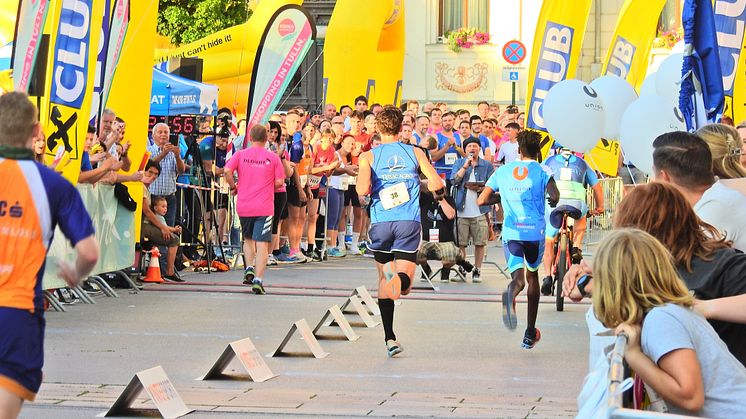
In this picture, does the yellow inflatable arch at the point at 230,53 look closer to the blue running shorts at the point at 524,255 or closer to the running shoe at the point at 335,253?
the running shoe at the point at 335,253

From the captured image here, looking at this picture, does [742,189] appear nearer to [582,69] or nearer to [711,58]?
[711,58]

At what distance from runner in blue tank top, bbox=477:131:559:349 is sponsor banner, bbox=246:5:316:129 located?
8268mm

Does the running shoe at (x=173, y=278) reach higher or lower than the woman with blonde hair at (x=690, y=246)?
lower

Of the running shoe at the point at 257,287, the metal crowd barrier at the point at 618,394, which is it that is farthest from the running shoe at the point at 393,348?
the metal crowd barrier at the point at 618,394

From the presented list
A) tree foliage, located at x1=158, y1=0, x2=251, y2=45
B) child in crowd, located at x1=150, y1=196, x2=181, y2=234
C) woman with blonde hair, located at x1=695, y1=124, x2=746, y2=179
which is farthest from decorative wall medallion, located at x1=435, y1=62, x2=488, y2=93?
woman with blonde hair, located at x1=695, y1=124, x2=746, y2=179

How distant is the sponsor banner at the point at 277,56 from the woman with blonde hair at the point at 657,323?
16123 mm

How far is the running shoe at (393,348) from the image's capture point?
11.3 meters

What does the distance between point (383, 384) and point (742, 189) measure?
4.07m

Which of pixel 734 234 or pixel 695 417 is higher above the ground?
pixel 734 234

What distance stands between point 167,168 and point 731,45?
9.09 meters

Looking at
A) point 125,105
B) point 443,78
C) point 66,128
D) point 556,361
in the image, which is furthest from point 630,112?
point 443,78

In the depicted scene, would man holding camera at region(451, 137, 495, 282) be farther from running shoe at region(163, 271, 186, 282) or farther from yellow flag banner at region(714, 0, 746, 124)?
yellow flag banner at region(714, 0, 746, 124)

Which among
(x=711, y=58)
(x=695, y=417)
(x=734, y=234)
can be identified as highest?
(x=711, y=58)

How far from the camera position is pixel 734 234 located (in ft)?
19.6
